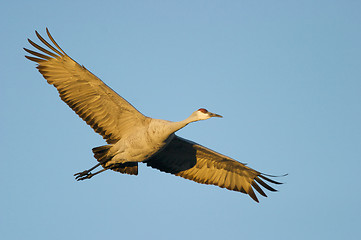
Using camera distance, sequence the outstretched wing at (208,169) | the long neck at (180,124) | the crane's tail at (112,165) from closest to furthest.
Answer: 1. the long neck at (180,124)
2. the crane's tail at (112,165)
3. the outstretched wing at (208,169)

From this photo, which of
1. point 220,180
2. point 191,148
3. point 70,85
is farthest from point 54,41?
point 220,180

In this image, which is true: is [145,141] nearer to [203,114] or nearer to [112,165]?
[112,165]

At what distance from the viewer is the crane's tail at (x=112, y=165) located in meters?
14.3

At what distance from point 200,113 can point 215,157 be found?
219cm

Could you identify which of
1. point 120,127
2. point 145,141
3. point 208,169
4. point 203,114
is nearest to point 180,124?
point 203,114

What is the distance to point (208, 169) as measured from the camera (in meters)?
15.6

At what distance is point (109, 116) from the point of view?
14.3 m

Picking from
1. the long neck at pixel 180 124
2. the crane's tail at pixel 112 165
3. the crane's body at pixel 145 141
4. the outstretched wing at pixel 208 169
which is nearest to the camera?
the long neck at pixel 180 124

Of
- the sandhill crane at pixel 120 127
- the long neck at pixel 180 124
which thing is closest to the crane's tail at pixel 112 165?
the sandhill crane at pixel 120 127

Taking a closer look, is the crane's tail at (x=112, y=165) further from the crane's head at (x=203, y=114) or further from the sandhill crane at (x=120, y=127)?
the crane's head at (x=203, y=114)

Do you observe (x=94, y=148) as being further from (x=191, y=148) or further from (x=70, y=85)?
(x=191, y=148)

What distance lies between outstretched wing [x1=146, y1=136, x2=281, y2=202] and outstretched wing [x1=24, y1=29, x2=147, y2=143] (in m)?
1.57

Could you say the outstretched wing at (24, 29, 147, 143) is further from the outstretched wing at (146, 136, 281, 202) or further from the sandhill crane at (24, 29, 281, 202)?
the outstretched wing at (146, 136, 281, 202)

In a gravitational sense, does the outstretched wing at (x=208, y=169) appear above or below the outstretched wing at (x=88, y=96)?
below
